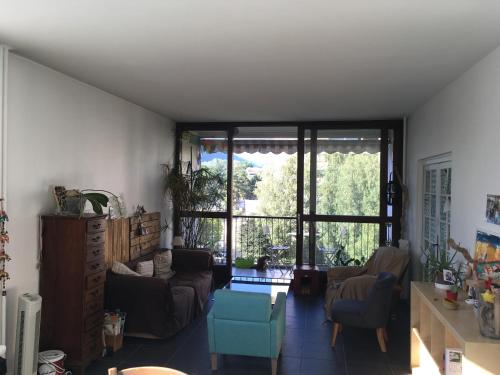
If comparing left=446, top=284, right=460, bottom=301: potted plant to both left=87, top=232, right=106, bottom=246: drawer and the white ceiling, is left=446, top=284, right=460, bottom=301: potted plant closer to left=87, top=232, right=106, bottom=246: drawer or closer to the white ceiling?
the white ceiling

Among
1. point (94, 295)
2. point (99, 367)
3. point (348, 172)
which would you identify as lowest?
point (99, 367)

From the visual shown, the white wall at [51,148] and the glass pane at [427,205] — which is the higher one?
the white wall at [51,148]

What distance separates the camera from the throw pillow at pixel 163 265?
5233 mm

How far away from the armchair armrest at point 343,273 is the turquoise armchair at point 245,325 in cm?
208

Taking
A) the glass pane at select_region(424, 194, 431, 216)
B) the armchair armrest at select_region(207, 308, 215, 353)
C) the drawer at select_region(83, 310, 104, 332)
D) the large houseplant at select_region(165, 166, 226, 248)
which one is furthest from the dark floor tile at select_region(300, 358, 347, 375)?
the large houseplant at select_region(165, 166, 226, 248)

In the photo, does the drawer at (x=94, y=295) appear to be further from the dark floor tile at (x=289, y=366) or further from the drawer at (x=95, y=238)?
the dark floor tile at (x=289, y=366)

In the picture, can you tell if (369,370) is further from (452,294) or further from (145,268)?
(145,268)

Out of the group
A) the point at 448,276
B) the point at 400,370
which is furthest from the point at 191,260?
the point at 448,276

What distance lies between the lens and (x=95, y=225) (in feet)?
11.6

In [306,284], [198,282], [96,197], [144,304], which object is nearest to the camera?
[96,197]

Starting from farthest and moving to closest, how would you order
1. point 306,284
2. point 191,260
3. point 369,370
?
point 306,284 → point 191,260 → point 369,370

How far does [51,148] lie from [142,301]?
1732 mm

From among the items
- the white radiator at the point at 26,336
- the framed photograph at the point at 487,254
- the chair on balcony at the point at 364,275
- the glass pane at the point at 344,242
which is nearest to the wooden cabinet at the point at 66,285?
the white radiator at the point at 26,336

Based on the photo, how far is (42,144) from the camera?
346 cm
